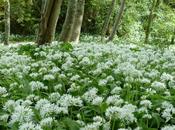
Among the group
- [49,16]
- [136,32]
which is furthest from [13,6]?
[49,16]

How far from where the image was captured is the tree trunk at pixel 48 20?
30.0 feet

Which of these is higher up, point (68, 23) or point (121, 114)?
point (121, 114)

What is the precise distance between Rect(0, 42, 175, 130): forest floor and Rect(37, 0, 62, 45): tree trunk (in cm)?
291

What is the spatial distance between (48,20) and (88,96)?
18.7 ft

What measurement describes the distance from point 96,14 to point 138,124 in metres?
29.1

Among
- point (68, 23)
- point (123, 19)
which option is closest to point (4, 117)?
point (68, 23)

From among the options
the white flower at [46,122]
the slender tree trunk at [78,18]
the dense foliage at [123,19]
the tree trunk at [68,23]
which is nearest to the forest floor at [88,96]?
the white flower at [46,122]

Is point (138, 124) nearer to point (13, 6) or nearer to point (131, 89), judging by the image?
point (131, 89)

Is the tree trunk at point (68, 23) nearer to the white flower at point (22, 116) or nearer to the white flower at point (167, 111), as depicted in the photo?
the white flower at point (167, 111)

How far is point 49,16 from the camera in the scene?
30.2 feet

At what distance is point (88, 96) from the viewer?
3.79 metres

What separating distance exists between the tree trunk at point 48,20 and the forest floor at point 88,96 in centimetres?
291

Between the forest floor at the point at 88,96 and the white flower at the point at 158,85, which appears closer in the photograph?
the forest floor at the point at 88,96

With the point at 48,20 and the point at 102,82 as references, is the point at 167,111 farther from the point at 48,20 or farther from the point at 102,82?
the point at 48,20
